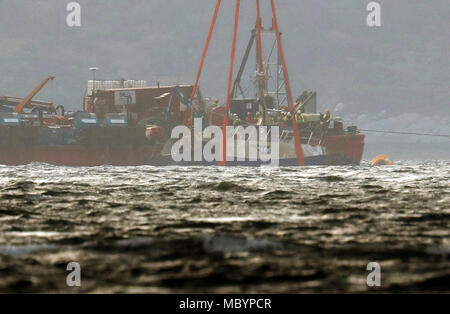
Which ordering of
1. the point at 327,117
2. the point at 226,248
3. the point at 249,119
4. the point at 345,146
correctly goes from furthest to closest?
the point at 345,146 → the point at 327,117 → the point at 249,119 → the point at 226,248

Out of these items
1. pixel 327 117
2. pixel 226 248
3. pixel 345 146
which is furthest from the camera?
pixel 345 146

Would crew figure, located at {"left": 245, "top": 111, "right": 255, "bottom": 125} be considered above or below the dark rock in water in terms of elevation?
above

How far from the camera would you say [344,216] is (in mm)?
15586

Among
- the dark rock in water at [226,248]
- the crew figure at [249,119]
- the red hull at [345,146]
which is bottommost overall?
the dark rock in water at [226,248]

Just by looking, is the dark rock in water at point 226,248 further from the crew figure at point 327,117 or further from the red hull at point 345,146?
the red hull at point 345,146

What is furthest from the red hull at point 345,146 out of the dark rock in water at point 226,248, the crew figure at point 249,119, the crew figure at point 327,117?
the dark rock in water at point 226,248

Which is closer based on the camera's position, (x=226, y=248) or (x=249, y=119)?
(x=226, y=248)

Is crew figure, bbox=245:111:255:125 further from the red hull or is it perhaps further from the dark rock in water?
the dark rock in water

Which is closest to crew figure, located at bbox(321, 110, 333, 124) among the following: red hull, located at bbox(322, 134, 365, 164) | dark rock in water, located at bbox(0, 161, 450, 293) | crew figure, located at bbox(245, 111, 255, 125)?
red hull, located at bbox(322, 134, 365, 164)

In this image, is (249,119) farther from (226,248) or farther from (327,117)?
(226,248)

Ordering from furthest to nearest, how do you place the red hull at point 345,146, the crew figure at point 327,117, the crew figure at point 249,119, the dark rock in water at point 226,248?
the red hull at point 345,146 < the crew figure at point 327,117 < the crew figure at point 249,119 < the dark rock in water at point 226,248

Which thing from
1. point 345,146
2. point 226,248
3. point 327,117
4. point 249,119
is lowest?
point 226,248

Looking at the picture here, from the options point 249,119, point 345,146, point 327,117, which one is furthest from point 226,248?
point 345,146
